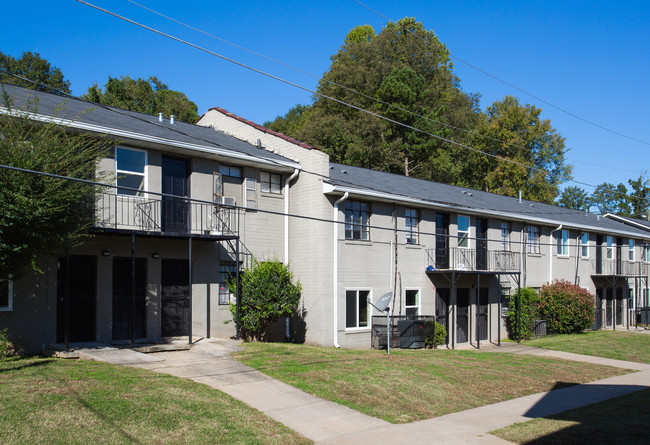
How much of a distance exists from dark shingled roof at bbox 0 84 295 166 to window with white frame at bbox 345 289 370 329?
16.1ft

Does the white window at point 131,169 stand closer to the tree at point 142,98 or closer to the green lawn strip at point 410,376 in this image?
the green lawn strip at point 410,376

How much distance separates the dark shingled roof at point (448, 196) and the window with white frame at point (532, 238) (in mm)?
675

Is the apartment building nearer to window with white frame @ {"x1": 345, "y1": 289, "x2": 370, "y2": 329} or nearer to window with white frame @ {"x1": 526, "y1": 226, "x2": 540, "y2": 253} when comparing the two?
window with white frame @ {"x1": 345, "y1": 289, "x2": 370, "y2": 329}

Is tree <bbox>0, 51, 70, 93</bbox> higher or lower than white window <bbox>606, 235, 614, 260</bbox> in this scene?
higher

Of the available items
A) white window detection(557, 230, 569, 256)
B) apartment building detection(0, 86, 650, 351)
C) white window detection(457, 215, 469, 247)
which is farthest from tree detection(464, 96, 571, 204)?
white window detection(457, 215, 469, 247)

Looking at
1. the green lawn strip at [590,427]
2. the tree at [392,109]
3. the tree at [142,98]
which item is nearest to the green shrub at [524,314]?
the green lawn strip at [590,427]

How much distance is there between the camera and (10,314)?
13266mm

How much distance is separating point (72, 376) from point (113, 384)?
0.91 m

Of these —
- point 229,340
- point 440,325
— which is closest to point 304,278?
point 229,340

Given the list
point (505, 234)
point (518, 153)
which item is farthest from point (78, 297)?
point (518, 153)

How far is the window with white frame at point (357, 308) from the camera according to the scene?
19594mm

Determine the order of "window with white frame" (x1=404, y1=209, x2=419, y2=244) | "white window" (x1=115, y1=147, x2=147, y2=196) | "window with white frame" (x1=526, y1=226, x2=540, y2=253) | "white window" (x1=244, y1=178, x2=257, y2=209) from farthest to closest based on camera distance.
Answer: "window with white frame" (x1=526, y1=226, x2=540, y2=253), "window with white frame" (x1=404, y1=209, x2=419, y2=244), "white window" (x1=244, y1=178, x2=257, y2=209), "white window" (x1=115, y1=147, x2=147, y2=196)

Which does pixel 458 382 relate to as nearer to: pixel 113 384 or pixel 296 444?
pixel 296 444

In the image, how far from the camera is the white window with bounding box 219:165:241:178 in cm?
1820
